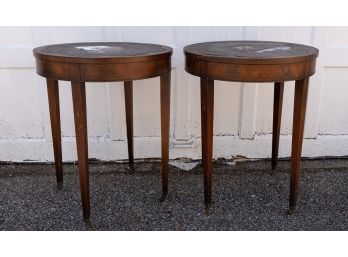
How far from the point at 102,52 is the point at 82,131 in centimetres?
36

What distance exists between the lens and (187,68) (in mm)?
1984

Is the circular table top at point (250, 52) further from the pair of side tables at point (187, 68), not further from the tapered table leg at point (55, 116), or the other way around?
the tapered table leg at point (55, 116)

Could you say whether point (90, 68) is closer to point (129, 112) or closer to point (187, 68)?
point (187, 68)

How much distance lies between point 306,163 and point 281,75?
3.41 ft

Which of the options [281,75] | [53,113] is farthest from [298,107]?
[53,113]

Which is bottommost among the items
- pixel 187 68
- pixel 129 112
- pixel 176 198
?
pixel 176 198

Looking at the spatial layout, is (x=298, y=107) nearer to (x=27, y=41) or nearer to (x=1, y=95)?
(x=27, y=41)

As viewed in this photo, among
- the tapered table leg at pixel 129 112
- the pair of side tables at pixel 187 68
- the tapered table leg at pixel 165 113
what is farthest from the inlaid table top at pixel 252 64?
the tapered table leg at pixel 129 112

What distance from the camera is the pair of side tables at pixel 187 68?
1.77m

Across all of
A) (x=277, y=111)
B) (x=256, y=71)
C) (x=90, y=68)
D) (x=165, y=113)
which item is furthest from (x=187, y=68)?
(x=277, y=111)

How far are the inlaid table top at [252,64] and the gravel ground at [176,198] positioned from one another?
70cm

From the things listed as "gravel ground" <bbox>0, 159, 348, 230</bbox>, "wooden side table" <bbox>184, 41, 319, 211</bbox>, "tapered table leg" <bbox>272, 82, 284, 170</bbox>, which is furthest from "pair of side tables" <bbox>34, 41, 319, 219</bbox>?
"tapered table leg" <bbox>272, 82, 284, 170</bbox>

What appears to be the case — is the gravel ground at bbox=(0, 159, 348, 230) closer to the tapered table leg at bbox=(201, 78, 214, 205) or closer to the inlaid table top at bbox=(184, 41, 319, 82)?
the tapered table leg at bbox=(201, 78, 214, 205)

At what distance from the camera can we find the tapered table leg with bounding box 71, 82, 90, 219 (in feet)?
5.91
